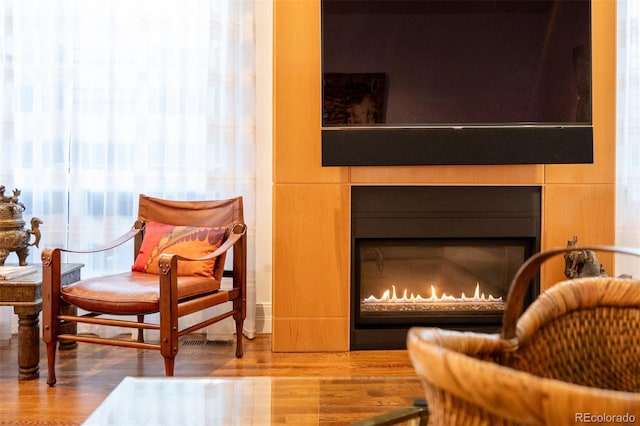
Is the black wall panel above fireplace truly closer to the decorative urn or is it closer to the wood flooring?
the wood flooring

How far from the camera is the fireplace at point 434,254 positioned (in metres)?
3.20

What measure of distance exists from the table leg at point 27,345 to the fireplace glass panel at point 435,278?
1.63 m

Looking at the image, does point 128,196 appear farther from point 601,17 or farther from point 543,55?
point 601,17

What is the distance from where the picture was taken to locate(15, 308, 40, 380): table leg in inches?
106

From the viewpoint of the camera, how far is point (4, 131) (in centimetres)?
342

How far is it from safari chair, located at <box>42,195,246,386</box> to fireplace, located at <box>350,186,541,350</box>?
686mm

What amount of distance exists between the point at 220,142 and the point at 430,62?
1.28 meters

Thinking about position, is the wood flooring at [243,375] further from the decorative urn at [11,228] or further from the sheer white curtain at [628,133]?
the sheer white curtain at [628,133]

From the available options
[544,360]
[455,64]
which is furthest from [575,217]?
[544,360]

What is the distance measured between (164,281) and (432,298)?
1.55 meters

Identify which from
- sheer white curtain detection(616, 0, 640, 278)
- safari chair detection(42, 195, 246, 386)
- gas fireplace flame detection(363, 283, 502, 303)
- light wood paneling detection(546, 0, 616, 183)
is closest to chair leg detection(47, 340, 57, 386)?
safari chair detection(42, 195, 246, 386)

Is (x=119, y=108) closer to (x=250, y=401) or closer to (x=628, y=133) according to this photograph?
(x=250, y=401)

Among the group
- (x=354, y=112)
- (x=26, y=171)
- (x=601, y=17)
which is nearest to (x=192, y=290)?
(x=354, y=112)

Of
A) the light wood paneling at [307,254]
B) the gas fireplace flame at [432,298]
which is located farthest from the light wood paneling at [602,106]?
the light wood paneling at [307,254]
